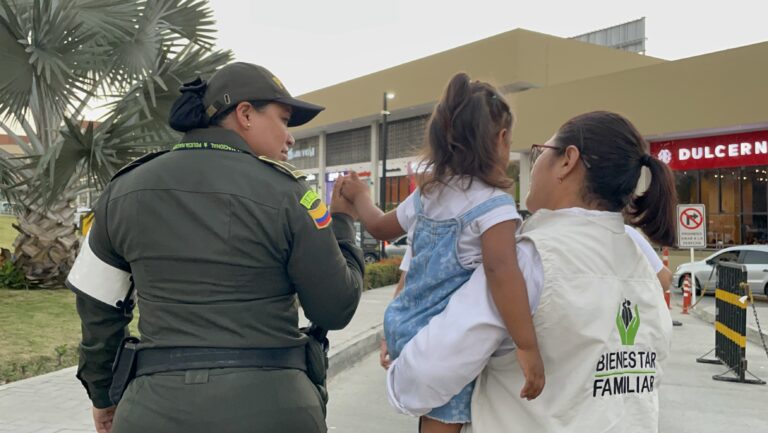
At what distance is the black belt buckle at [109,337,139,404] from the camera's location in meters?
1.84

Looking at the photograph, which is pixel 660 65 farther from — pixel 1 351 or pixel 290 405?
pixel 290 405

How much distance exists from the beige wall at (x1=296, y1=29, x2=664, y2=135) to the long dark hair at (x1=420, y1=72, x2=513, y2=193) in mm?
23924

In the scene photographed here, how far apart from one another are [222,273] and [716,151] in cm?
2380

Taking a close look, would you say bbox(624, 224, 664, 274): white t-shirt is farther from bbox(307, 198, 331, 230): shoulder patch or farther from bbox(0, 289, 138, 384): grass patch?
bbox(0, 289, 138, 384): grass patch

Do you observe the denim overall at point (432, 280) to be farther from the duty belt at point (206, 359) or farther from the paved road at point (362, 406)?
the paved road at point (362, 406)

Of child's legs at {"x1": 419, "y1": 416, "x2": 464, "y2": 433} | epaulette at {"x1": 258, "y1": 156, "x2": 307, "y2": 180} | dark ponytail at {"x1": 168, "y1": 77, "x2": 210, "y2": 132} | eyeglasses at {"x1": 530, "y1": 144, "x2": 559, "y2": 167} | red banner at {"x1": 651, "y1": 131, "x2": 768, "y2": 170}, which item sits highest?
red banner at {"x1": 651, "y1": 131, "x2": 768, "y2": 170}

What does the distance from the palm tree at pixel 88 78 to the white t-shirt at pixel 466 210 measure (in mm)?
6656

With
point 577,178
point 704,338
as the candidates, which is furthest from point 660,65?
point 577,178

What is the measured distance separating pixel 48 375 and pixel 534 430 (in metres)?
5.71

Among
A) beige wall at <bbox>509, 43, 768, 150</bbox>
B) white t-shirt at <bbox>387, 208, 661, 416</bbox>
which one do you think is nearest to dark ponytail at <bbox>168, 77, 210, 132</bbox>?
white t-shirt at <bbox>387, 208, 661, 416</bbox>

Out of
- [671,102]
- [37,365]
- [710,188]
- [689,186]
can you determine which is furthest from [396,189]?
[37,365]

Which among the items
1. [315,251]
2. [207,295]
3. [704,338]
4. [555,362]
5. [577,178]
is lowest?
[704,338]

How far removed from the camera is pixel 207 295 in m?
1.77

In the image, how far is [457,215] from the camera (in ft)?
5.85
